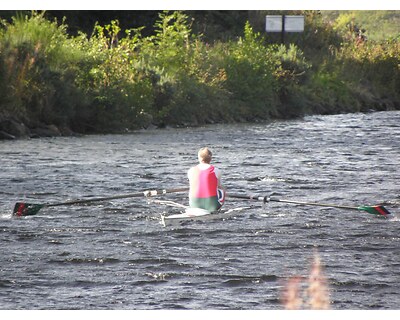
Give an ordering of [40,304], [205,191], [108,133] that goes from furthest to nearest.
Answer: [108,133]
[205,191]
[40,304]

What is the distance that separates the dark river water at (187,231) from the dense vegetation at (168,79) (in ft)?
7.76

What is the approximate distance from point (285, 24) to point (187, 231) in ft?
99.6

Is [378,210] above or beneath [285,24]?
beneath

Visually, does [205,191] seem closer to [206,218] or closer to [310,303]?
[206,218]

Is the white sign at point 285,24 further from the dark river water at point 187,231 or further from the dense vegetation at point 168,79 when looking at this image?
the dark river water at point 187,231

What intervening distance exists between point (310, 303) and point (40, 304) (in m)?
2.70

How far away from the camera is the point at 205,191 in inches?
627

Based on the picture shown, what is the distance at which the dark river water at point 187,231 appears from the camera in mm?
11906

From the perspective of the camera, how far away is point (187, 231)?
1584 centimetres

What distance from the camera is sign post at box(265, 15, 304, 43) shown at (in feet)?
148

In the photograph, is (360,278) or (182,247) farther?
(182,247)

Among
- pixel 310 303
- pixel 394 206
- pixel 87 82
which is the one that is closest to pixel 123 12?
pixel 87 82

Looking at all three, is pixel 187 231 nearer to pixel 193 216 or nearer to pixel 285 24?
pixel 193 216

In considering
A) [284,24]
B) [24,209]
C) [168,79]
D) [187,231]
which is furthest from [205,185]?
[284,24]
